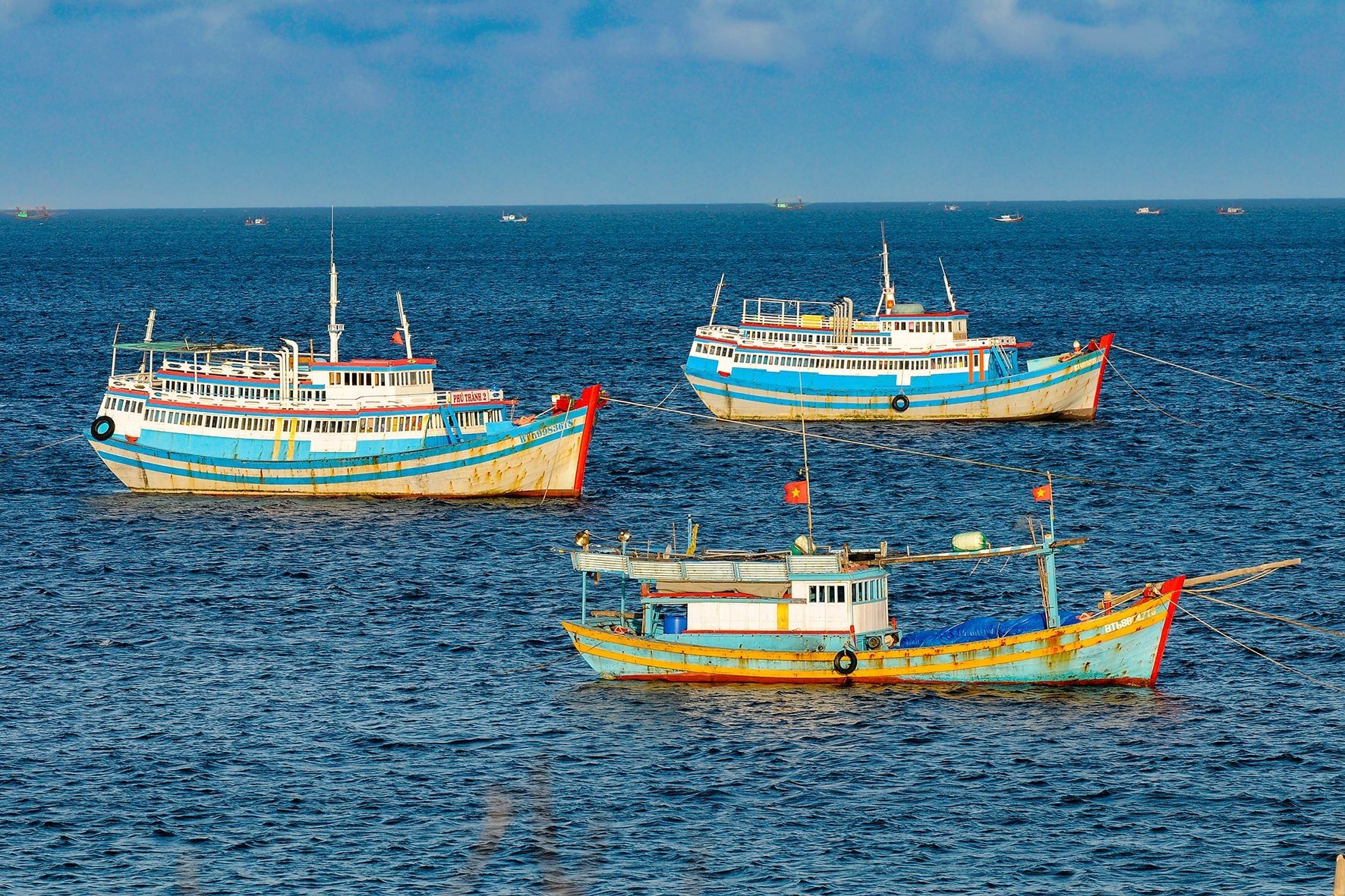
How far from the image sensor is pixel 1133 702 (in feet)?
206

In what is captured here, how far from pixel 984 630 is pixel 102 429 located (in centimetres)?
5621

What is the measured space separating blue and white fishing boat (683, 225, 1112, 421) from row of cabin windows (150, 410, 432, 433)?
31361 millimetres

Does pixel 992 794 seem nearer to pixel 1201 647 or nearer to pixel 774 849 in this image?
pixel 774 849

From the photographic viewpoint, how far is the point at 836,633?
64250 mm

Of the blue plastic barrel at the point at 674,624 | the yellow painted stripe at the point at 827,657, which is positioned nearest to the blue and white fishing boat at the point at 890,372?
the blue plastic barrel at the point at 674,624

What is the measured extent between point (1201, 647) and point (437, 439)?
43.9 meters

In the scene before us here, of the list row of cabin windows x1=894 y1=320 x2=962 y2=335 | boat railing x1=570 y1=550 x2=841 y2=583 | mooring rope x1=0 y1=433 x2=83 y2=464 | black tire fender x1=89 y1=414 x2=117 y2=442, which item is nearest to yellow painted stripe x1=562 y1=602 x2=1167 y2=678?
boat railing x1=570 y1=550 x2=841 y2=583

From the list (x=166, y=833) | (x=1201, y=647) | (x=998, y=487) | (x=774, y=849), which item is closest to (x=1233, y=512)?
(x=998, y=487)

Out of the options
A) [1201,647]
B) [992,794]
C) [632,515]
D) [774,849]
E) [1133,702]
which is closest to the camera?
[774,849]

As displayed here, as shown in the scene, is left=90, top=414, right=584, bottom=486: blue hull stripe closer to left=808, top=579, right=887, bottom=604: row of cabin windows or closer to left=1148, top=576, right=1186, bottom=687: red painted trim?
left=808, top=579, right=887, bottom=604: row of cabin windows

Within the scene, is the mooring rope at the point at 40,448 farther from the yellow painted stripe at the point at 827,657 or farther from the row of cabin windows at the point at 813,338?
the yellow painted stripe at the point at 827,657

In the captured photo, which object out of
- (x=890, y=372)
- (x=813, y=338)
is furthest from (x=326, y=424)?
(x=890, y=372)

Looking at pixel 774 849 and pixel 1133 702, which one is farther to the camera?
pixel 1133 702

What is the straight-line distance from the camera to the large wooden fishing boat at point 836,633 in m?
63.1
